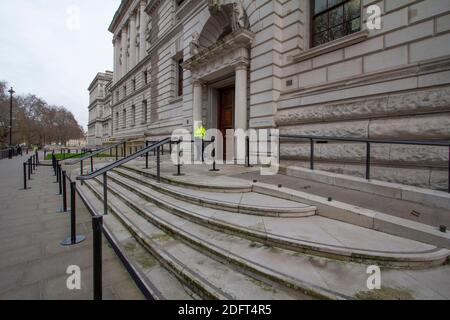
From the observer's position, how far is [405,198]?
152 inches

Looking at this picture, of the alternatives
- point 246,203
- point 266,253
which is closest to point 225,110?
point 246,203

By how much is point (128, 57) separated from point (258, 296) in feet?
112

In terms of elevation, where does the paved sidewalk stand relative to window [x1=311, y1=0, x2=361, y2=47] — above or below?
below

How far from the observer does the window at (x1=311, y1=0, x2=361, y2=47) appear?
6.43 meters

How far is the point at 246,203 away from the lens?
3.80 meters

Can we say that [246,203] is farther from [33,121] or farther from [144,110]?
[33,121]

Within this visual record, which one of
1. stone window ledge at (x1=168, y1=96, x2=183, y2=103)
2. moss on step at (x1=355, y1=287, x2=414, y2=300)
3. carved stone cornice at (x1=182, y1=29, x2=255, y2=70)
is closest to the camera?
moss on step at (x1=355, y1=287, x2=414, y2=300)

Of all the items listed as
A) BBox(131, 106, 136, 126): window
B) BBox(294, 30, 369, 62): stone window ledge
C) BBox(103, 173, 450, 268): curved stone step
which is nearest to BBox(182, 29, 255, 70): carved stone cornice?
BBox(294, 30, 369, 62): stone window ledge

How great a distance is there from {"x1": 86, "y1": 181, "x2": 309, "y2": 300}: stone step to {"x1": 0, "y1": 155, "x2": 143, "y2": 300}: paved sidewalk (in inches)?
17.5

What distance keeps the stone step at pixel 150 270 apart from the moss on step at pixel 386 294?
5.00 feet

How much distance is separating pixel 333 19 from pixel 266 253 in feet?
24.8

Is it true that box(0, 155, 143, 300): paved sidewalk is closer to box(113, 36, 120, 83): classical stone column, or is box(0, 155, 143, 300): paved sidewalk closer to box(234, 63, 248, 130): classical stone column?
box(234, 63, 248, 130): classical stone column

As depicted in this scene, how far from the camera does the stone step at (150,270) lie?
2.23 metres
